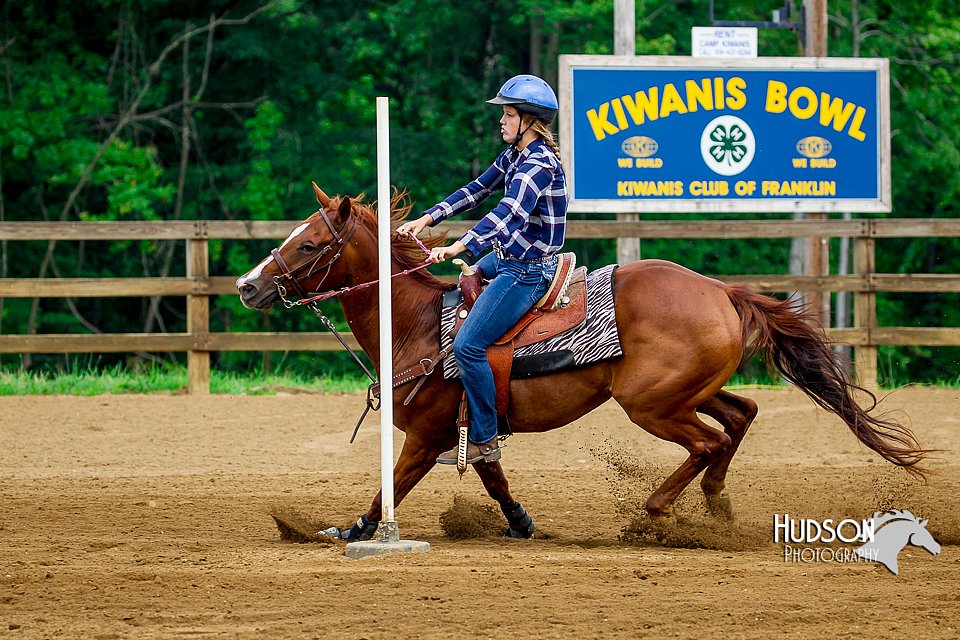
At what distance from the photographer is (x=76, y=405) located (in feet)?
37.8

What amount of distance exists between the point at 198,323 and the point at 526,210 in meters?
6.79

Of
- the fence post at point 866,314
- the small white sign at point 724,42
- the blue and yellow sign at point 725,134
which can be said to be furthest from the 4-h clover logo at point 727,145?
the fence post at point 866,314

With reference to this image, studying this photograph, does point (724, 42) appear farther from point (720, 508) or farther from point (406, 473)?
point (406, 473)

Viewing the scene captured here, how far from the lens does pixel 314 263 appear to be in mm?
6770

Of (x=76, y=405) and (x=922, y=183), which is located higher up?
(x=922, y=183)

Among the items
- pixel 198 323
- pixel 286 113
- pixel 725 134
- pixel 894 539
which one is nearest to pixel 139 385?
pixel 198 323

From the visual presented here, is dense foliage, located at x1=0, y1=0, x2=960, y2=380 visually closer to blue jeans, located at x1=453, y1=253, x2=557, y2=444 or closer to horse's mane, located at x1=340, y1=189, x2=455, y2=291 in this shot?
horse's mane, located at x1=340, y1=189, x2=455, y2=291

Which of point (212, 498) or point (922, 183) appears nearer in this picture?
point (212, 498)

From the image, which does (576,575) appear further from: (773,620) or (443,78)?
(443,78)

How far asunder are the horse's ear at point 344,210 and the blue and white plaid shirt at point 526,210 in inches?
19.5

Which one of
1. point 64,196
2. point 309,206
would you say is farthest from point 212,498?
point 64,196

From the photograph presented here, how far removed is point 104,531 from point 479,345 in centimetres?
244

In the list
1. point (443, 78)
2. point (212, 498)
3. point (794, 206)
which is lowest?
point (212, 498)

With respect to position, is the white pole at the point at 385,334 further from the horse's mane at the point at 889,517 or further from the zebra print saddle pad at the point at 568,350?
the horse's mane at the point at 889,517
